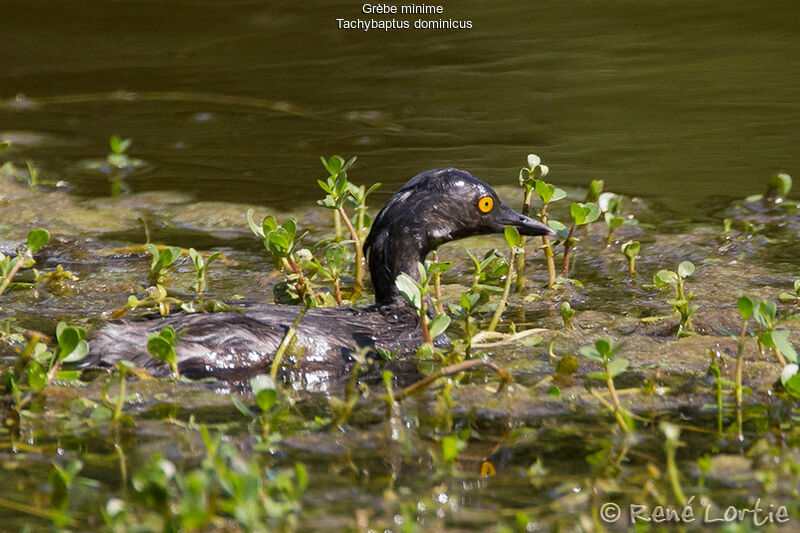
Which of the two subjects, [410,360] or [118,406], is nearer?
[118,406]

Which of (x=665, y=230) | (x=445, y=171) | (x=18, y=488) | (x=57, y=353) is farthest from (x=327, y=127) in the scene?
(x=18, y=488)

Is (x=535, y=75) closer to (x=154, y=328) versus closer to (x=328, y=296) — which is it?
(x=328, y=296)

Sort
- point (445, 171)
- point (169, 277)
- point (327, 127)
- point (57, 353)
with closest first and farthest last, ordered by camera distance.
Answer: point (57, 353) < point (445, 171) < point (169, 277) < point (327, 127)

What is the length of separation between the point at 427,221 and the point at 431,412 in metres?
1.73

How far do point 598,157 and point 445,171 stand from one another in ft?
11.7

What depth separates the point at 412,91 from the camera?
37.3 ft

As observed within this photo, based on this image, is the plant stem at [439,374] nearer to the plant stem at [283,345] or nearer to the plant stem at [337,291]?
the plant stem at [283,345]

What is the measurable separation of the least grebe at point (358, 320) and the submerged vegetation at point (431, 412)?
14 centimetres

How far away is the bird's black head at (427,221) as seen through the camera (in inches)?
228

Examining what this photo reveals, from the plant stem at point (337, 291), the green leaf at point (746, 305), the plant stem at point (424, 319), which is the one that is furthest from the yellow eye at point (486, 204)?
the green leaf at point (746, 305)

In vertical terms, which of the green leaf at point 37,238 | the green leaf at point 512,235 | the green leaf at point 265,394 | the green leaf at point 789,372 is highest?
Result: the green leaf at point 37,238

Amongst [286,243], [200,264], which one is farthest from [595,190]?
[200,264]

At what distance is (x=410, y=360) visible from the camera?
5.31m

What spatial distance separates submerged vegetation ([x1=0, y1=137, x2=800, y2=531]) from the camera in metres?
3.41
